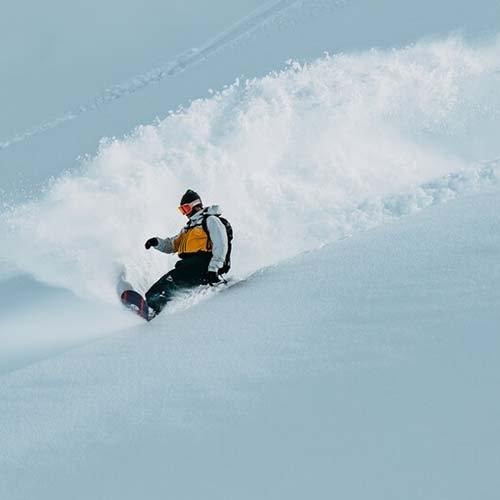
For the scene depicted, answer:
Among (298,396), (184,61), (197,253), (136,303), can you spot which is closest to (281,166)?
(197,253)

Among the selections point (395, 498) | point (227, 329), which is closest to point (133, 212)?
point (227, 329)

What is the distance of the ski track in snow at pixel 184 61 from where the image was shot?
15.9 metres

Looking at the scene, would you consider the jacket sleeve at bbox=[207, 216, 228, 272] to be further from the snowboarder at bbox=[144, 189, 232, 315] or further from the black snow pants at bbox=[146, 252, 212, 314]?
the black snow pants at bbox=[146, 252, 212, 314]

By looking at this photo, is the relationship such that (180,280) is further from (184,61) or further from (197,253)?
(184,61)

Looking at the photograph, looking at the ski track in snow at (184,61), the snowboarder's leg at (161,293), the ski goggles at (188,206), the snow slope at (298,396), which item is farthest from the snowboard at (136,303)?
the ski track in snow at (184,61)

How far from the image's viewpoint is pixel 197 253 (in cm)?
789

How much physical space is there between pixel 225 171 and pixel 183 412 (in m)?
6.10

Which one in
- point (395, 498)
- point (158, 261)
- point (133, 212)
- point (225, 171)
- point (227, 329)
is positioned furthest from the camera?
A: point (225, 171)

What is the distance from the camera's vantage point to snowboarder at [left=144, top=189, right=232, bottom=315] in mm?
7605

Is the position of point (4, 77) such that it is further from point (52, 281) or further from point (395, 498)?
point (395, 498)

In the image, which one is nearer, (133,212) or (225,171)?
(133,212)

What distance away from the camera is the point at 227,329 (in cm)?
627

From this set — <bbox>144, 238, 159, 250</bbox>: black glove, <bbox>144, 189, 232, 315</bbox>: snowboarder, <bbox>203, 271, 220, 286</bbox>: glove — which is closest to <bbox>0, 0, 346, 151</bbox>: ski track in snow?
<bbox>144, 238, 159, 250</bbox>: black glove

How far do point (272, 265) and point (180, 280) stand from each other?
967 millimetres
